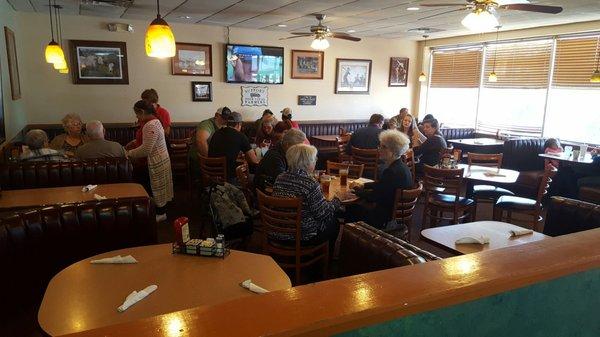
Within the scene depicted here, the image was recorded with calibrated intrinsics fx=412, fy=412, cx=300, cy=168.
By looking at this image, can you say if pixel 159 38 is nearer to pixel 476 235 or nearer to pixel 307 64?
pixel 476 235

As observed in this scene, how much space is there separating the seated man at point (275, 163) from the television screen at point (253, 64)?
4.65 metres

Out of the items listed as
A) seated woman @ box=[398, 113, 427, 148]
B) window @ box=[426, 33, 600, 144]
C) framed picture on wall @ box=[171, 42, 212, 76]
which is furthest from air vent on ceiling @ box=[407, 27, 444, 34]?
framed picture on wall @ box=[171, 42, 212, 76]

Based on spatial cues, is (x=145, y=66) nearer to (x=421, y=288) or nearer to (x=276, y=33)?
(x=276, y=33)

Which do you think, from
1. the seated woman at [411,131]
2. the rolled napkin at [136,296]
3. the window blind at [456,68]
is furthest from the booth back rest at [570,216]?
the window blind at [456,68]

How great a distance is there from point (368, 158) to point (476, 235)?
3380mm

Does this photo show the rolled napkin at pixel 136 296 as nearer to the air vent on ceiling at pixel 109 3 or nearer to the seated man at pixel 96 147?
the seated man at pixel 96 147

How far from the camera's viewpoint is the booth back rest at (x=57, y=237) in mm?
2436

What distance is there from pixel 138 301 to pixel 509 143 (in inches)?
268

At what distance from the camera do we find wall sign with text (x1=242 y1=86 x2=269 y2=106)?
27.5 ft

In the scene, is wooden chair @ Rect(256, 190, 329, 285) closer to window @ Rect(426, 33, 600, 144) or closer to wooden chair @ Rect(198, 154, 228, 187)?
wooden chair @ Rect(198, 154, 228, 187)

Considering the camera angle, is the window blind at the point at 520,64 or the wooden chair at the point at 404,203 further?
the window blind at the point at 520,64

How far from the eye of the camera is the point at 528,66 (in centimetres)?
761

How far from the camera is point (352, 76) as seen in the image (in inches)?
368

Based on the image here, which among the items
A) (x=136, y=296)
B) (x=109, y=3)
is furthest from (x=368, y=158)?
(x=136, y=296)
